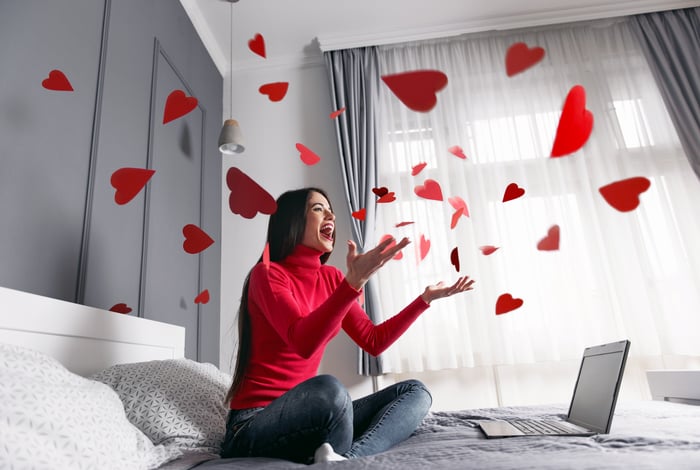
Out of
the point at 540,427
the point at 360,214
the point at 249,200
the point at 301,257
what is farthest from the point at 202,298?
the point at 540,427

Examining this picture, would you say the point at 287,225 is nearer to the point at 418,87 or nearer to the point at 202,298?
the point at 418,87

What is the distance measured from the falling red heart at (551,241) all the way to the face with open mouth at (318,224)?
1.51m

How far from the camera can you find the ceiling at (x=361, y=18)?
2.93 m

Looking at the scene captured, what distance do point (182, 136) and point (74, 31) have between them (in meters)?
0.92

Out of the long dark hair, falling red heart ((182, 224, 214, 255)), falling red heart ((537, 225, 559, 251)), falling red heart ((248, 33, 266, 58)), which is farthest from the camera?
falling red heart ((248, 33, 266, 58))

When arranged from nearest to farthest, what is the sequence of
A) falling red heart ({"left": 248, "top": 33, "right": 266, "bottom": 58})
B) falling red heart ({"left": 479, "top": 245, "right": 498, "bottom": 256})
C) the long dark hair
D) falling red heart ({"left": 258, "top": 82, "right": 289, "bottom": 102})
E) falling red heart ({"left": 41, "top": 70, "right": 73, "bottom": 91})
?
falling red heart ({"left": 41, "top": 70, "right": 73, "bottom": 91}) → the long dark hair → falling red heart ({"left": 479, "top": 245, "right": 498, "bottom": 256}) → falling red heart ({"left": 248, "top": 33, "right": 266, "bottom": 58}) → falling red heart ({"left": 258, "top": 82, "right": 289, "bottom": 102})

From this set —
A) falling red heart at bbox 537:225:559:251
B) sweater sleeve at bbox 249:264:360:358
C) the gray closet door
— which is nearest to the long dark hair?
sweater sleeve at bbox 249:264:360:358

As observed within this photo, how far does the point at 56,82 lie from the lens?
1523mm

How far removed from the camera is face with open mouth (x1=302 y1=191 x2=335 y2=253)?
5.23 feet

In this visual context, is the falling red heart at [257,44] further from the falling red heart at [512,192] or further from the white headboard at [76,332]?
the white headboard at [76,332]

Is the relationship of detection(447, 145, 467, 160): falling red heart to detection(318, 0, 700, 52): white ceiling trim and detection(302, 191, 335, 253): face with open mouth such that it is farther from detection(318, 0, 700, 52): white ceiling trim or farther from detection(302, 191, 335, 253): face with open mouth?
detection(302, 191, 335, 253): face with open mouth

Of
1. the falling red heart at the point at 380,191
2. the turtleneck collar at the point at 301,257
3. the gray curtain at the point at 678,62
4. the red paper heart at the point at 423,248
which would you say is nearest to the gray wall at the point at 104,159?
the turtleneck collar at the point at 301,257

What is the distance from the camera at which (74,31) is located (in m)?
1.66

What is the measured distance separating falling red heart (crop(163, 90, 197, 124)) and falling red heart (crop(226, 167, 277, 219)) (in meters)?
0.46
